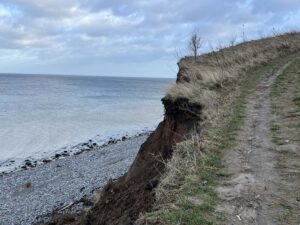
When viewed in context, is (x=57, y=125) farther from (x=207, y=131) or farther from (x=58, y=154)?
(x=207, y=131)

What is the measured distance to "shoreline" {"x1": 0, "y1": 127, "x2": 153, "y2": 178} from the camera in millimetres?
31973

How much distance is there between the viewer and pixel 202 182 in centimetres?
717

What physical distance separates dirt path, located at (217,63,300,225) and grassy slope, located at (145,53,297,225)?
0.17m

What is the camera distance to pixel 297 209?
6.05 m

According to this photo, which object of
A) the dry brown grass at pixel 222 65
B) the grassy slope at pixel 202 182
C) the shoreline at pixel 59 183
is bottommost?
the shoreline at pixel 59 183

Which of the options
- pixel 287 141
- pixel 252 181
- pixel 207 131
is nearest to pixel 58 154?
pixel 207 131

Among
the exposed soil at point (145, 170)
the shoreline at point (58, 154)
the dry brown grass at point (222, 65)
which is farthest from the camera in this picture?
the shoreline at point (58, 154)

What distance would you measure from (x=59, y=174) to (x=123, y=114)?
37.0 metres

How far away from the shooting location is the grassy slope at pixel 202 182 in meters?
5.88

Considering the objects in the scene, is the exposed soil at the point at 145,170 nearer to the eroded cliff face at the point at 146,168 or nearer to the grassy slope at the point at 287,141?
the eroded cliff face at the point at 146,168

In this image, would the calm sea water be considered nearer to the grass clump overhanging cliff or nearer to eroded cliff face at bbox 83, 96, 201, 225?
the grass clump overhanging cliff

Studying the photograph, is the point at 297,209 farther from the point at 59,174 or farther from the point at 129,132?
the point at 129,132

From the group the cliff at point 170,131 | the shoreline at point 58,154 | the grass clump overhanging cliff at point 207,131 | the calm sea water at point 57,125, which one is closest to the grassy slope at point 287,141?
the grass clump overhanging cliff at point 207,131

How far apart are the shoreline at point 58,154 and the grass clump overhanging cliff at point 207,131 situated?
15320mm
